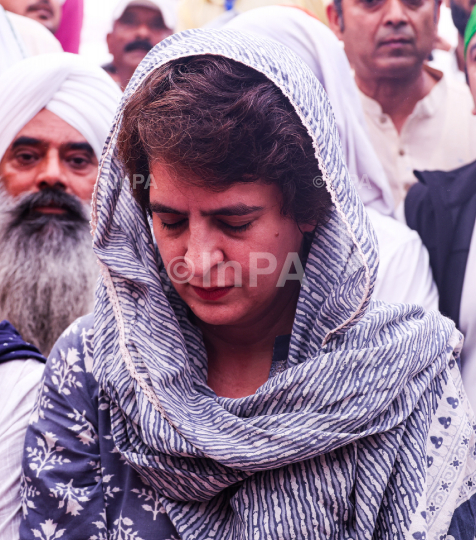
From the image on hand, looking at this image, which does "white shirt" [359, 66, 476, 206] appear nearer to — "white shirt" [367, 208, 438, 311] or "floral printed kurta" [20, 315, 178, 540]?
"white shirt" [367, 208, 438, 311]

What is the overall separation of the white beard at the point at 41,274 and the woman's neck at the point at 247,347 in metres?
0.96

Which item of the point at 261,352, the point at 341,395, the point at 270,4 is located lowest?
the point at 261,352

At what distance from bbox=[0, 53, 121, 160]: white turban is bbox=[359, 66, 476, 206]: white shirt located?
3.05ft

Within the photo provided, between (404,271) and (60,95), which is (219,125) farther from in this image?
(60,95)

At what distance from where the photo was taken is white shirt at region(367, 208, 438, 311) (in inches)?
73.1

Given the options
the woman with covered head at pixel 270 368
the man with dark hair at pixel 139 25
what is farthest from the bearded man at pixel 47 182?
the woman with covered head at pixel 270 368

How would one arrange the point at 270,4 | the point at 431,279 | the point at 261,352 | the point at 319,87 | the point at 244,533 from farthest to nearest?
the point at 270,4
the point at 431,279
the point at 261,352
the point at 319,87
the point at 244,533

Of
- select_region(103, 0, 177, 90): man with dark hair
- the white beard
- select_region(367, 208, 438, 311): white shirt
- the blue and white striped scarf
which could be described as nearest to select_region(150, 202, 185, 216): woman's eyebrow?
the blue and white striped scarf

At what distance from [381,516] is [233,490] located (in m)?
0.30

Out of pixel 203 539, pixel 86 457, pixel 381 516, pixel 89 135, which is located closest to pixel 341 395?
pixel 381 516

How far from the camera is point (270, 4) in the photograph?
2.06 metres

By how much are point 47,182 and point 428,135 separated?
4.31ft

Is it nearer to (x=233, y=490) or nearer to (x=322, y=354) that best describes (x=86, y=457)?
(x=233, y=490)

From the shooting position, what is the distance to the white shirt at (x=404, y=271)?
1857mm
